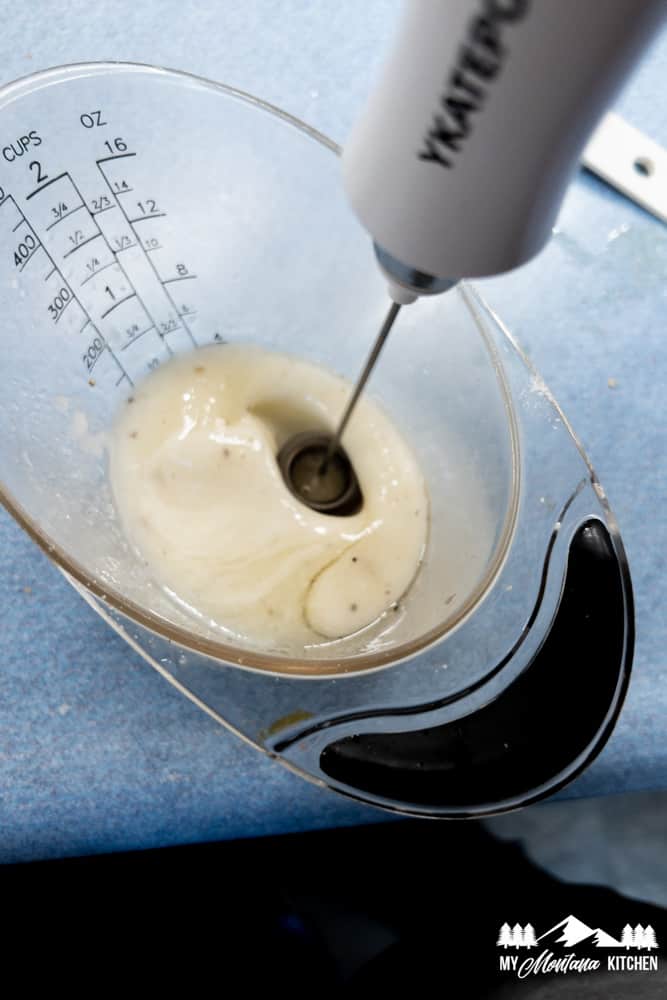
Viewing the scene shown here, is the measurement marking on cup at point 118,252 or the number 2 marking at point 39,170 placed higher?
the number 2 marking at point 39,170

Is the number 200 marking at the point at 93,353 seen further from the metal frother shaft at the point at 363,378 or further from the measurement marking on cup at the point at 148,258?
the metal frother shaft at the point at 363,378

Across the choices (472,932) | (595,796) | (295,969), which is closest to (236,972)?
(295,969)

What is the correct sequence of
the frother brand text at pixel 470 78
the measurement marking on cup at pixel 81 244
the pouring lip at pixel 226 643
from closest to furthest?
the frother brand text at pixel 470 78
the pouring lip at pixel 226 643
the measurement marking on cup at pixel 81 244

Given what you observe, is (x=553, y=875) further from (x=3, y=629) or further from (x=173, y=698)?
(x=3, y=629)

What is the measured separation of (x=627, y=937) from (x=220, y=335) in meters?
0.52

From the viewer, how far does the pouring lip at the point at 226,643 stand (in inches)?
17.3


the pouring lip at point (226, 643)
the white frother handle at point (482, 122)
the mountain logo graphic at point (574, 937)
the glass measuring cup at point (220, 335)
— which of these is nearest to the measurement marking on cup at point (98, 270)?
the glass measuring cup at point (220, 335)

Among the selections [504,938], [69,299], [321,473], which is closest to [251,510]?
[321,473]

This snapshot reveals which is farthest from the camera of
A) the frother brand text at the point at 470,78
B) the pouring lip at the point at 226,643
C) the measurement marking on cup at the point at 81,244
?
the measurement marking on cup at the point at 81,244

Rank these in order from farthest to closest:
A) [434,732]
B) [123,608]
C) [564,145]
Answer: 1. [434,732]
2. [123,608]
3. [564,145]

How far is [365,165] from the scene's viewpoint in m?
0.32

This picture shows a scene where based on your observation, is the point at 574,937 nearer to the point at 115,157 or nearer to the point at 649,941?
the point at 649,941

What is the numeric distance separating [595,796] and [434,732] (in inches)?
6.6

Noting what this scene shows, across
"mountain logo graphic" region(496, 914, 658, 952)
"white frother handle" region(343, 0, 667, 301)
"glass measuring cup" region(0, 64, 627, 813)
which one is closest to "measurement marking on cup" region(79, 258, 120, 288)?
"glass measuring cup" region(0, 64, 627, 813)
